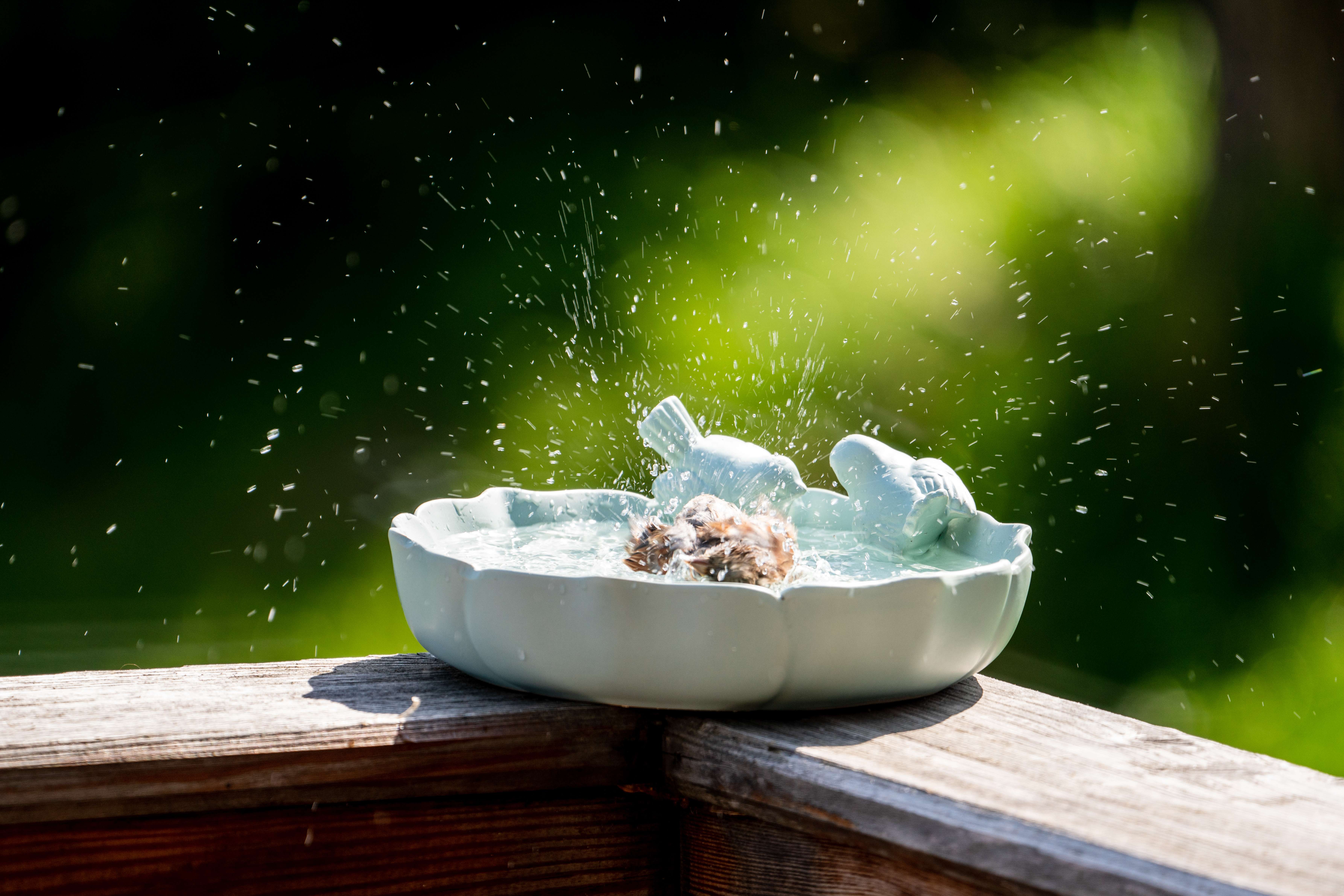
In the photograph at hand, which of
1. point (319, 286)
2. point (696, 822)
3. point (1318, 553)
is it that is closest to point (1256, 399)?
point (1318, 553)

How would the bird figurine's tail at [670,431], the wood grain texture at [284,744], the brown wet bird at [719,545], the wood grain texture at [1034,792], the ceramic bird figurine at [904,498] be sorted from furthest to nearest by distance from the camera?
the bird figurine's tail at [670,431]
the ceramic bird figurine at [904,498]
the brown wet bird at [719,545]
the wood grain texture at [284,744]
the wood grain texture at [1034,792]

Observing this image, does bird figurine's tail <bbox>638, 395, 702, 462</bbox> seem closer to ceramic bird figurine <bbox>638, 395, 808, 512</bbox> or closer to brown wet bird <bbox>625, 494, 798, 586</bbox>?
ceramic bird figurine <bbox>638, 395, 808, 512</bbox>

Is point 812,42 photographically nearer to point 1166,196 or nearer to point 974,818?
point 1166,196

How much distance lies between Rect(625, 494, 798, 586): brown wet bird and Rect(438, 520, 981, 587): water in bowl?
1 centimetres

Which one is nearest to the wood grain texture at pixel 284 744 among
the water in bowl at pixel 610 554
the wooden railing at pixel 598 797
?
the wooden railing at pixel 598 797

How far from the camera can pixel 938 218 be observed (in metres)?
3.00

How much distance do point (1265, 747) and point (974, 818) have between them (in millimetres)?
2904

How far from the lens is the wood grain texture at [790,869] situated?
0.54 m

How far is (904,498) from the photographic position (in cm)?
97

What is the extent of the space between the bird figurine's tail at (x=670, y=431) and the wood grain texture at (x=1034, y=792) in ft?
1.48

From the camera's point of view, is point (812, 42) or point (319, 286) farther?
point (812, 42)

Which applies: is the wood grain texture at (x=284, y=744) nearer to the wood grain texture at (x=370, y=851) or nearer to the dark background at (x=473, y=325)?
the wood grain texture at (x=370, y=851)

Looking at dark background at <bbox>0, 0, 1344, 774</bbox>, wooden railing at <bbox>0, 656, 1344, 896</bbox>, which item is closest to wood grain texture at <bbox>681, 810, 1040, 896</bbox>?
wooden railing at <bbox>0, 656, 1344, 896</bbox>

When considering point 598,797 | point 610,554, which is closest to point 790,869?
point 598,797
